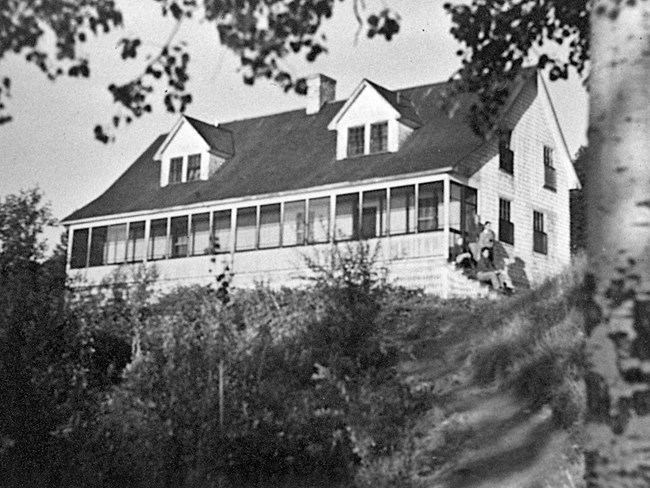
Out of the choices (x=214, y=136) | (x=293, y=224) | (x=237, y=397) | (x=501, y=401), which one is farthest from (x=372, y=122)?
(x=237, y=397)

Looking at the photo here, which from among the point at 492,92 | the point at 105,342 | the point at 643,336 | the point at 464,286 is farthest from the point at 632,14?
the point at 464,286

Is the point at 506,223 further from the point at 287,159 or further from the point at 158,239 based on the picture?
the point at 158,239

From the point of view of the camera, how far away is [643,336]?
470 cm

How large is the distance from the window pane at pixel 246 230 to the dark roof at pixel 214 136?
2461 mm

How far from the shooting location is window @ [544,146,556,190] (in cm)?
2839

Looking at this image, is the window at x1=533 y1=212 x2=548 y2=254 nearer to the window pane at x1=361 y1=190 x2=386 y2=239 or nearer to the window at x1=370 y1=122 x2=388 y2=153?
the window pane at x1=361 y1=190 x2=386 y2=239

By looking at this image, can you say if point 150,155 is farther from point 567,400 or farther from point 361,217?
point 567,400

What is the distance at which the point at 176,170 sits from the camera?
3066 cm

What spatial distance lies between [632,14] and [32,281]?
293 inches

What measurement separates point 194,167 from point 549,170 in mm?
11027

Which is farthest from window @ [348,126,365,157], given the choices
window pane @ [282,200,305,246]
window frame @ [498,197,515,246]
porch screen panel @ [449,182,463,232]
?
window frame @ [498,197,515,246]

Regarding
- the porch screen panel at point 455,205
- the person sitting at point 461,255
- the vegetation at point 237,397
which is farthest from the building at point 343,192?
the vegetation at point 237,397

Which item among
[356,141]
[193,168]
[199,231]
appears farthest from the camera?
[193,168]

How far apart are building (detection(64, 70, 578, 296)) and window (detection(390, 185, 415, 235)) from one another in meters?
0.03
